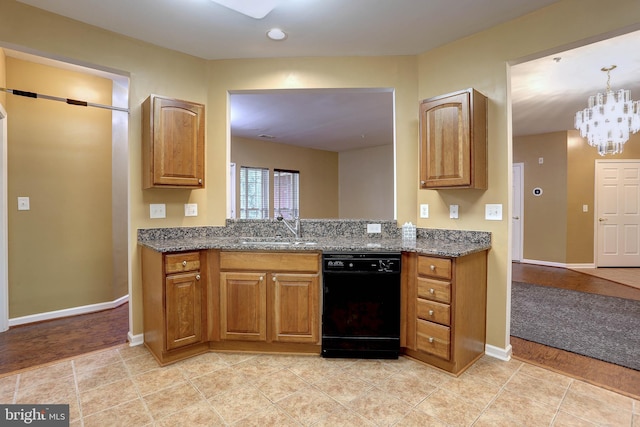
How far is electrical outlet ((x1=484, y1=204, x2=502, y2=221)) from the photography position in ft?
8.16

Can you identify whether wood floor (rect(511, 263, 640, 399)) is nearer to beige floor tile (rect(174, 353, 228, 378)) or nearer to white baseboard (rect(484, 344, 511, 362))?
white baseboard (rect(484, 344, 511, 362))

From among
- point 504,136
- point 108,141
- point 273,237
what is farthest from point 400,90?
point 108,141

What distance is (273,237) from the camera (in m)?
3.01

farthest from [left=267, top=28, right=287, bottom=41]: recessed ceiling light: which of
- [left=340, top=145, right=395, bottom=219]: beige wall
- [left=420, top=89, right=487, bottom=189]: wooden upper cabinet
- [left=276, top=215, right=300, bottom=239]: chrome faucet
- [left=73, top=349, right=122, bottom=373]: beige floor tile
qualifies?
[left=340, top=145, right=395, bottom=219]: beige wall

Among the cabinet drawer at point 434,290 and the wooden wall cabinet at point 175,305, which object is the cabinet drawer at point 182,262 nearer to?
the wooden wall cabinet at point 175,305

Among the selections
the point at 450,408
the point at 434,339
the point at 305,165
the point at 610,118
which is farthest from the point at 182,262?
the point at 305,165

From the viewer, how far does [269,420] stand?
176 centimetres

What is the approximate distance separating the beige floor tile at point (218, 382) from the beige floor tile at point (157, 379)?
0.12 metres

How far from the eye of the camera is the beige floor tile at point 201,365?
7.44 ft

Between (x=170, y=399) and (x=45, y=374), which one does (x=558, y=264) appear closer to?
(x=170, y=399)

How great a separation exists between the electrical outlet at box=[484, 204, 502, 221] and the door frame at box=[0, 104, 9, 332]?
411 cm

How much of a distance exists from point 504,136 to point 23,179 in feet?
14.0

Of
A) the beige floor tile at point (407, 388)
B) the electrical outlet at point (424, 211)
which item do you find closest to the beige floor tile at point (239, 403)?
the beige floor tile at point (407, 388)

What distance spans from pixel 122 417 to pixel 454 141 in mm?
2761
